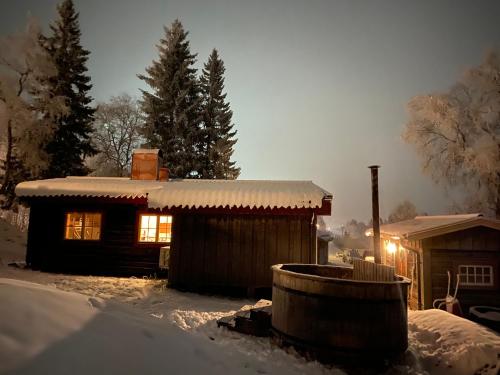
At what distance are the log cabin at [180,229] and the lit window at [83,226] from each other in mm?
41

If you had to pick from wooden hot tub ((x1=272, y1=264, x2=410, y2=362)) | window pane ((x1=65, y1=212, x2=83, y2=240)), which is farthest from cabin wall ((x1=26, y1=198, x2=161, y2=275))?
wooden hot tub ((x1=272, y1=264, x2=410, y2=362))

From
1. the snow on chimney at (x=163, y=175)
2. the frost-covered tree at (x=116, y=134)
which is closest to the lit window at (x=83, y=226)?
the snow on chimney at (x=163, y=175)

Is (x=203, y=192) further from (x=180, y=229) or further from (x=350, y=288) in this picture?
(x=350, y=288)

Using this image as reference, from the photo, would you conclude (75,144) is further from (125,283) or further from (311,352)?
(311,352)

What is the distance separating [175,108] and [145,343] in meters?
27.6

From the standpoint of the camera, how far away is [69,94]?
23984 millimetres

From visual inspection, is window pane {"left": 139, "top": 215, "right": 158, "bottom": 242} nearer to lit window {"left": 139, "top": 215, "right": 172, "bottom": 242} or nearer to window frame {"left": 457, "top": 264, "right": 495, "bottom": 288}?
lit window {"left": 139, "top": 215, "right": 172, "bottom": 242}

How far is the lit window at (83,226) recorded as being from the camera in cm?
1336

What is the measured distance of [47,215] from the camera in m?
13.4

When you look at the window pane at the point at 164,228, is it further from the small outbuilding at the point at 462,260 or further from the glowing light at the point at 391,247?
the glowing light at the point at 391,247

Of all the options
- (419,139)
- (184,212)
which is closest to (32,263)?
(184,212)

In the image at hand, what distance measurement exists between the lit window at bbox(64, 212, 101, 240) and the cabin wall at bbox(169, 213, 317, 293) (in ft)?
13.6

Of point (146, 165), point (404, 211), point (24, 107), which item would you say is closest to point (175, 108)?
point (24, 107)

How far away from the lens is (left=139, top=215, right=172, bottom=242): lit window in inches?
520
